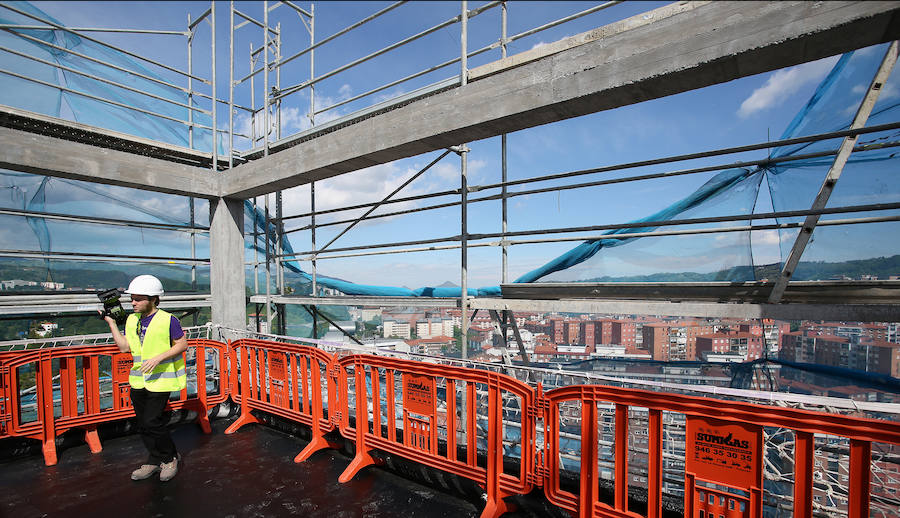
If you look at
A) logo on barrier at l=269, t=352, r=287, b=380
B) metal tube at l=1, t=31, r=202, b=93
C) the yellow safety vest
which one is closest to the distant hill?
logo on barrier at l=269, t=352, r=287, b=380

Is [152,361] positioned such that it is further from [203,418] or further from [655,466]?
[655,466]

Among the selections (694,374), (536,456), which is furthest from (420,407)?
(694,374)

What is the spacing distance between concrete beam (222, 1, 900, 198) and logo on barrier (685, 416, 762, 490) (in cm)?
277

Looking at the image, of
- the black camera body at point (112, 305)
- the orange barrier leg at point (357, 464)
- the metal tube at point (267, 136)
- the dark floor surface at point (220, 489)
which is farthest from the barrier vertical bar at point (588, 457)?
the metal tube at point (267, 136)

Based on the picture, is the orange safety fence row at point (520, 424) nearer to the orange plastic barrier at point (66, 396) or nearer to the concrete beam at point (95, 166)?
the orange plastic barrier at point (66, 396)

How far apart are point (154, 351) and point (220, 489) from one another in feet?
4.84

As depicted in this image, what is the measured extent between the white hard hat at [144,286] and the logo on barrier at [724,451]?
477 centimetres

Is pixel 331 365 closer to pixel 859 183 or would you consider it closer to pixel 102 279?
pixel 859 183

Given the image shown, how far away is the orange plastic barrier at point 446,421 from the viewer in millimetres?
3535

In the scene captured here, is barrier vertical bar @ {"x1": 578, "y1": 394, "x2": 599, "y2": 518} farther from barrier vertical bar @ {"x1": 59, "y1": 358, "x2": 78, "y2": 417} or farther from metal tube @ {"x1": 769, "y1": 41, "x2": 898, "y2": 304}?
Result: barrier vertical bar @ {"x1": 59, "y1": 358, "x2": 78, "y2": 417}

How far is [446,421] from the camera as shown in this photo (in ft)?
13.6

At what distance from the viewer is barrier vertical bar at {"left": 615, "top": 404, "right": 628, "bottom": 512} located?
10.2 ft

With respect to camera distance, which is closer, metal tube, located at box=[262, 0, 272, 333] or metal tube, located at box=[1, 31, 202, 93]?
metal tube, located at box=[1, 31, 202, 93]

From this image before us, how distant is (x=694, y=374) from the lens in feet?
20.4
